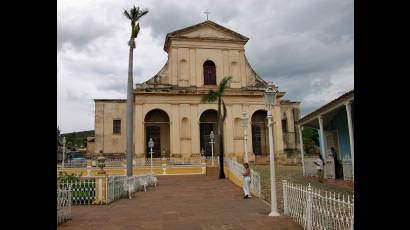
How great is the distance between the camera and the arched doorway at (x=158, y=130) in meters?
31.8

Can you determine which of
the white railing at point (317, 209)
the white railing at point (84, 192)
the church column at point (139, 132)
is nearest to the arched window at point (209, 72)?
the church column at point (139, 132)

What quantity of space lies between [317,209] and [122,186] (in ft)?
30.5

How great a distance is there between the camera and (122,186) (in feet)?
45.3

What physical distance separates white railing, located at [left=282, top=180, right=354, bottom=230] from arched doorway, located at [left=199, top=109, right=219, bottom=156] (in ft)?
77.4

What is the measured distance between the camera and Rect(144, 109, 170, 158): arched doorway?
104ft

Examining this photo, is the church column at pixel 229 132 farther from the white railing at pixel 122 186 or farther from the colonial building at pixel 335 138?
the white railing at pixel 122 186

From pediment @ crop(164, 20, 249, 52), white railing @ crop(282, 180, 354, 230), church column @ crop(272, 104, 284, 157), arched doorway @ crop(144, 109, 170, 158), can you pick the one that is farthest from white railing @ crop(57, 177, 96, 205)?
pediment @ crop(164, 20, 249, 52)

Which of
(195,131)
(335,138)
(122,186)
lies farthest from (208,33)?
(122,186)

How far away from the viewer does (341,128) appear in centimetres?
1680

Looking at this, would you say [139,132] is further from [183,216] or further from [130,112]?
[183,216]

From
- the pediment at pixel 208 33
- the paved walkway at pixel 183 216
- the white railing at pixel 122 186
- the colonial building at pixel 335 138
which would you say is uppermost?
the pediment at pixel 208 33

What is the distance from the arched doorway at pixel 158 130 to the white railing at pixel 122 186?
48.5ft
